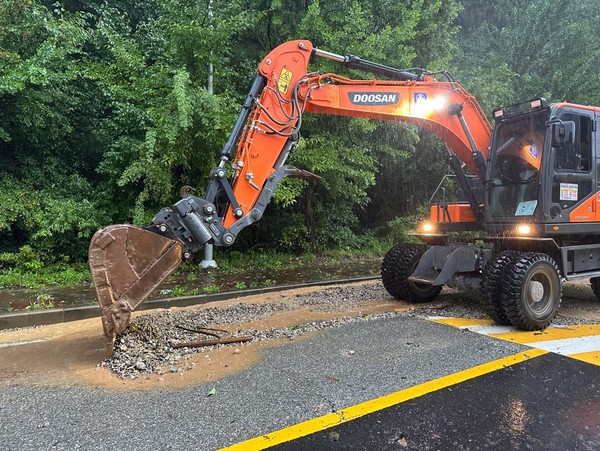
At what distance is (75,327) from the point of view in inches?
239

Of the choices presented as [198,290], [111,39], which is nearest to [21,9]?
[111,39]

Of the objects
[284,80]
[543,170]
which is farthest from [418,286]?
[284,80]

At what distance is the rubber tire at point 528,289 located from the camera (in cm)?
533

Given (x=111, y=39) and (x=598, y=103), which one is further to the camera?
(x=598, y=103)

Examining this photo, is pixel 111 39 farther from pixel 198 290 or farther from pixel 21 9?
pixel 198 290

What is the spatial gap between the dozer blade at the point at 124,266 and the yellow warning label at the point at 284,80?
7.81ft

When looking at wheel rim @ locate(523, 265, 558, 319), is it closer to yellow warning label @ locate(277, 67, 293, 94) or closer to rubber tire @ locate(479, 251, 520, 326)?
rubber tire @ locate(479, 251, 520, 326)

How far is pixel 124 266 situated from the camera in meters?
4.41

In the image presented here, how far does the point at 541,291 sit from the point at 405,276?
1.95 metres

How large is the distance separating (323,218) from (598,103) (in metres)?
10.1

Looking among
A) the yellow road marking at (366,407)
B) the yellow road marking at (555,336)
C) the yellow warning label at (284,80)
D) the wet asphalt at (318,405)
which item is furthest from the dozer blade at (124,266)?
the yellow road marking at (555,336)

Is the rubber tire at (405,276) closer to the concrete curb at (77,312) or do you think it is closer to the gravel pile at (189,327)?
the gravel pile at (189,327)

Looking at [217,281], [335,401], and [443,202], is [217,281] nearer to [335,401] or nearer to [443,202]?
[443,202]

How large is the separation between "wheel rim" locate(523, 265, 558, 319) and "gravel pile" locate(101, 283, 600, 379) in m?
0.40
